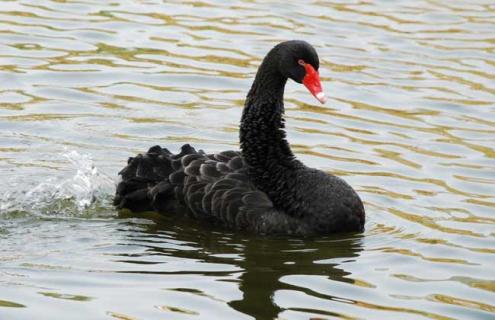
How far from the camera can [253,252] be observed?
27.5 feet

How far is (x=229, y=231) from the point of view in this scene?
881cm

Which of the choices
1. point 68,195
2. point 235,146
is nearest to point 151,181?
point 68,195

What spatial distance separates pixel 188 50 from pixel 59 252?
5677 mm

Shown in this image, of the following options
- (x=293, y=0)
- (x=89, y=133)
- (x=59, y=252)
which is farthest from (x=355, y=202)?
(x=293, y=0)

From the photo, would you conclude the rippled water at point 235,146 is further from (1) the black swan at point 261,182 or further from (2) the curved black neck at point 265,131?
(2) the curved black neck at point 265,131

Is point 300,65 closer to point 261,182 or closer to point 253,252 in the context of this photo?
point 261,182

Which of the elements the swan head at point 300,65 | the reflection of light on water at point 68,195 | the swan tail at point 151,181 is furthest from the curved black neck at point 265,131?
the reflection of light on water at point 68,195

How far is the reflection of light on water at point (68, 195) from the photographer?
9.12 meters

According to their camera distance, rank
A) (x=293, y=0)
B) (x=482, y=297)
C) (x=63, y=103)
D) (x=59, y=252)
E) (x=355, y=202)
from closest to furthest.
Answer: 1. (x=482, y=297)
2. (x=59, y=252)
3. (x=355, y=202)
4. (x=63, y=103)
5. (x=293, y=0)

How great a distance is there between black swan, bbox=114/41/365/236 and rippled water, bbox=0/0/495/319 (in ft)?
0.43

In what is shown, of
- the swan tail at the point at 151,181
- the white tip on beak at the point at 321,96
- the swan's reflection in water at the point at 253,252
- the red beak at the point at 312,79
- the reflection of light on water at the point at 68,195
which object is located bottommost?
the swan's reflection in water at the point at 253,252

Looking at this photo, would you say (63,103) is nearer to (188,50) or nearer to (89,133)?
(89,133)

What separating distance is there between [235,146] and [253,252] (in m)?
2.52

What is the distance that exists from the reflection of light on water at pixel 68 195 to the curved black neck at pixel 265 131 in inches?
46.1
